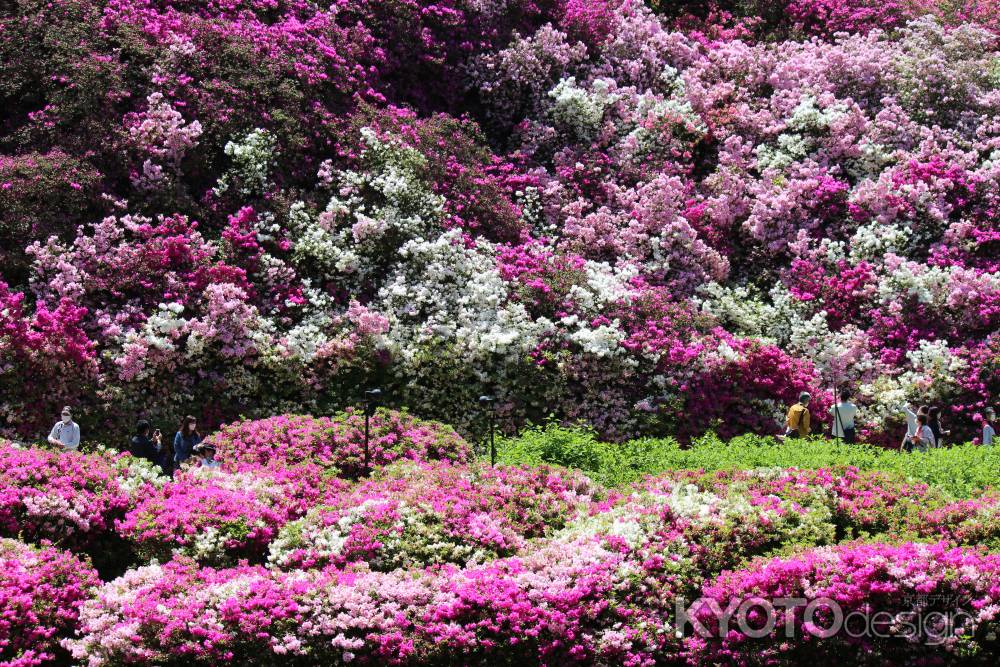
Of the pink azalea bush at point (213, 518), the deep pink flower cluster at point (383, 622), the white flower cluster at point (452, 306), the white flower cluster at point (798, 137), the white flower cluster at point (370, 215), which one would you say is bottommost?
the deep pink flower cluster at point (383, 622)

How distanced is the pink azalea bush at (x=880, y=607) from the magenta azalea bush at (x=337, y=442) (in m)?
4.57

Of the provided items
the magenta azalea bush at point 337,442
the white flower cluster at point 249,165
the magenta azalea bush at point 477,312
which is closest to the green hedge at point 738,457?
the magenta azalea bush at point 477,312

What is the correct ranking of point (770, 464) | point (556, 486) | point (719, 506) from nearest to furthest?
point (719, 506) < point (556, 486) < point (770, 464)

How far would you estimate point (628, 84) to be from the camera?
20.1 meters

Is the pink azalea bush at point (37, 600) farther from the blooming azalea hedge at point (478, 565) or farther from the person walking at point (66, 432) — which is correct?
the person walking at point (66, 432)

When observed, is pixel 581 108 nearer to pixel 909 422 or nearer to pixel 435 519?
pixel 909 422

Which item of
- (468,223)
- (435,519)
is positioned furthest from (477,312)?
(435,519)

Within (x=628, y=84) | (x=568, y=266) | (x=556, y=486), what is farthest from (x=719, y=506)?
(x=628, y=84)

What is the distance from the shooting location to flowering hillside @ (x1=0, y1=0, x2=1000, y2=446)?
1387 centimetres

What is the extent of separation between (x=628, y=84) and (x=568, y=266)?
564 cm

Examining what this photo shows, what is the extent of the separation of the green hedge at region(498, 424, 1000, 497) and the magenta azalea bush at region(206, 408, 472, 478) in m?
0.84

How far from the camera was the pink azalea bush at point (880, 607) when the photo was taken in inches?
307

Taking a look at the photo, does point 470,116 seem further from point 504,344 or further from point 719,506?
point 719,506

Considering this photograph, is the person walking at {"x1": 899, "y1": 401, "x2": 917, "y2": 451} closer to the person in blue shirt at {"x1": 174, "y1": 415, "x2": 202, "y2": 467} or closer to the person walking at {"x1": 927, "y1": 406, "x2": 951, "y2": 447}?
the person walking at {"x1": 927, "y1": 406, "x2": 951, "y2": 447}
